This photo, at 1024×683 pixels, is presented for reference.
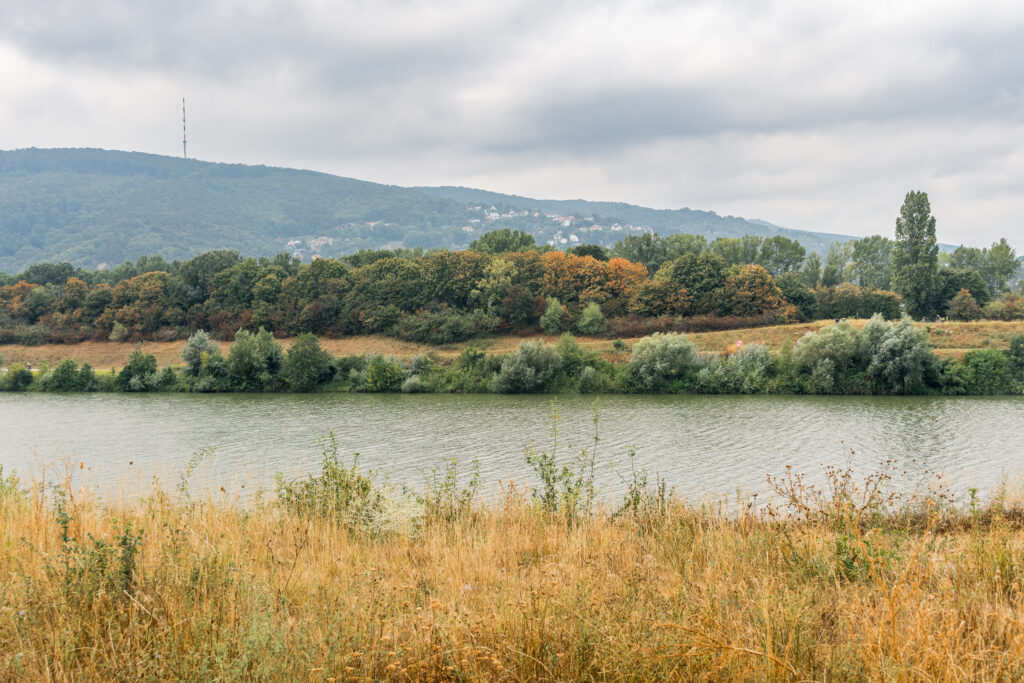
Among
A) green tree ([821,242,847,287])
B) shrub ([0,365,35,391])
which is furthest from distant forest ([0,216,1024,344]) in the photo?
green tree ([821,242,847,287])

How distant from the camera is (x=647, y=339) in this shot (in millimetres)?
51562

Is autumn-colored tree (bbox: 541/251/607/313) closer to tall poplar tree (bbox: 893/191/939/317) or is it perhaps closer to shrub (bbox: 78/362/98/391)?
tall poplar tree (bbox: 893/191/939/317)

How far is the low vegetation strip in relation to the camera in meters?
3.90

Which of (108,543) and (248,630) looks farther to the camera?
(108,543)

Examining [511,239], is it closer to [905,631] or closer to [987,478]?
[987,478]

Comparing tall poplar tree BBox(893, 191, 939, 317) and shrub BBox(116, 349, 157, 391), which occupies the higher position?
tall poplar tree BBox(893, 191, 939, 317)

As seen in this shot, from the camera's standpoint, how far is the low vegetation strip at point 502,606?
12.8ft

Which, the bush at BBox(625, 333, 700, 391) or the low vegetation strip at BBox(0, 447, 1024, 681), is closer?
the low vegetation strip at BBox(0, 447, 1024, 681)

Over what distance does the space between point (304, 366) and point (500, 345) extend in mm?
20682

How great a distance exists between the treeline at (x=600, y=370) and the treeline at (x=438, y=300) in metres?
12.5

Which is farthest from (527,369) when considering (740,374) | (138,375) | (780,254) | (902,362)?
(780,254)

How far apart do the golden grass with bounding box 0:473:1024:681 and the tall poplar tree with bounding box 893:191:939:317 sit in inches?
2753

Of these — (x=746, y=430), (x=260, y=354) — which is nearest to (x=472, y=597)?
(x=746, y=430)

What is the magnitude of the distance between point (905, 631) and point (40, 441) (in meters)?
35.4
